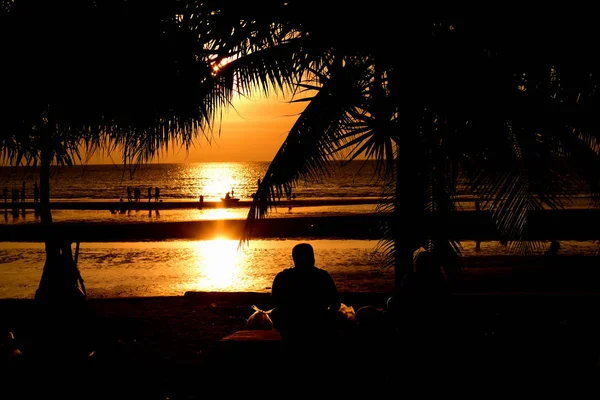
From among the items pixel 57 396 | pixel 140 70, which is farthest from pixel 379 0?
pixel 57 396

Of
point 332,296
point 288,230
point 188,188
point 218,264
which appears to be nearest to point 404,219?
point 332,296

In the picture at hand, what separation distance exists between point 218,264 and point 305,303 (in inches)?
461

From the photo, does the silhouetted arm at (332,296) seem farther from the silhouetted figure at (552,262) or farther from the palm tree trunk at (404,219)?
the silhouetted figure at (552,262)

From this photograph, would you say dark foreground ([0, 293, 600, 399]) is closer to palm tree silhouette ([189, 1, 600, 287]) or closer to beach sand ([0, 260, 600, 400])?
beach sand ([0, 260, 600, 400])

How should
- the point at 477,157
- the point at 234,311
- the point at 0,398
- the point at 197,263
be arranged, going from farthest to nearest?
the point at 197,263, the point at 234,311, the point at 477,157, the point at 0,398

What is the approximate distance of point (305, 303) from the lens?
4793 mm

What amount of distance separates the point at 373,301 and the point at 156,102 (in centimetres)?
457

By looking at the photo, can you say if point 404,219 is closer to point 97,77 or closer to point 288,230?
point 97,77

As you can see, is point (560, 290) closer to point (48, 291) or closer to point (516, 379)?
point (516, 379)

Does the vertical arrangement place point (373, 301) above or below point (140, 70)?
below

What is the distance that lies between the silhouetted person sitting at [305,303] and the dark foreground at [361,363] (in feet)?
0.52

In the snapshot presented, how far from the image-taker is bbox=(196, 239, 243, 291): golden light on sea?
13000 mm

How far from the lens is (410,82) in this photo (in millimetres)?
5348

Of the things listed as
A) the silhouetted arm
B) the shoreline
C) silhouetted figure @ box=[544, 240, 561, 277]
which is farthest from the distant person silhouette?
the silhouetted arm
